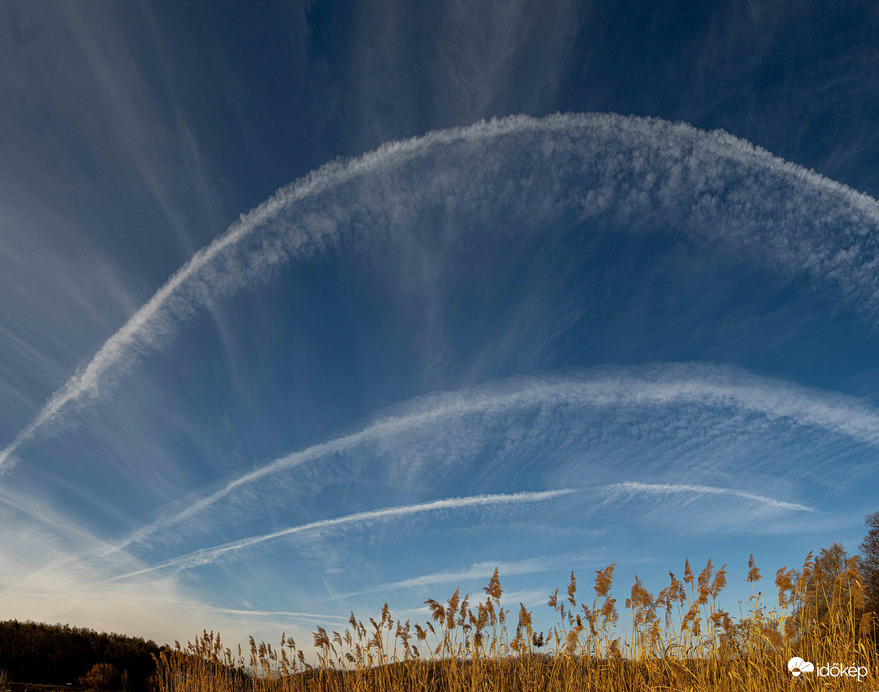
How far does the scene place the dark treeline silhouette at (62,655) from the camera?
42.3 feet

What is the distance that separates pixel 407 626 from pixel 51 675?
34.8 feet

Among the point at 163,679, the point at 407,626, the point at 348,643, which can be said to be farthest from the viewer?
the point at 163,679

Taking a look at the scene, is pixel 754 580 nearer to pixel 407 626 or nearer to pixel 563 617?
pixel 563 617

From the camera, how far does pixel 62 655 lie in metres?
13.6

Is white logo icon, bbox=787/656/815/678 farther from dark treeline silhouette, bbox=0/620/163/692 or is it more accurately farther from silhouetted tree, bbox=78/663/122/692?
dark treeline silhouette, bbox=0/620/163/692

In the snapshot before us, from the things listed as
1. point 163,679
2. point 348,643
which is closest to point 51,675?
point 163,679

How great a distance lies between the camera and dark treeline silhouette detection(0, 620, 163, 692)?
42.3ft

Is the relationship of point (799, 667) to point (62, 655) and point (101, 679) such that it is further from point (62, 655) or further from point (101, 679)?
point (62, 655)

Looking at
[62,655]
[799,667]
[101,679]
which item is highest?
[799,667]

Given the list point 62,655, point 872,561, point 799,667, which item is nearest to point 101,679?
point 62,655

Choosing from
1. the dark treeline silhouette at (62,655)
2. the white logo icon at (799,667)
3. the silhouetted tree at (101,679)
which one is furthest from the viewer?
the dark treeline silhouette at (62,655)

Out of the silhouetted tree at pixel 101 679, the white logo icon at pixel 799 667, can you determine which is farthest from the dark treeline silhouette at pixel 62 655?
the white logo icon at pixel 799 667

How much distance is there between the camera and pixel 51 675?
513 inches

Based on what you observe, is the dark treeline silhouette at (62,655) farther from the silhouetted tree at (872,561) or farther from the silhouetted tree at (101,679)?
the silhouetted tree at (872,561)
